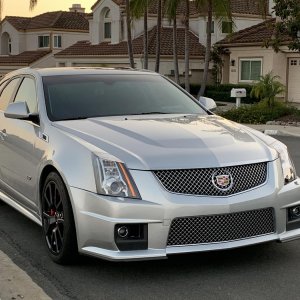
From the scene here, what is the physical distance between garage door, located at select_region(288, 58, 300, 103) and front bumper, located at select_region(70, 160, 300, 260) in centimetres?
2624

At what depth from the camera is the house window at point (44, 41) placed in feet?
173

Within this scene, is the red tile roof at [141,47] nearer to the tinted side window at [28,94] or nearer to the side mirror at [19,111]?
the tinted side window at [28,94]

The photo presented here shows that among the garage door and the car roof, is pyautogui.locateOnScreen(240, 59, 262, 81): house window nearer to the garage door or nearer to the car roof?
the garage door

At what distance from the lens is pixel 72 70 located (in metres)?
6.64

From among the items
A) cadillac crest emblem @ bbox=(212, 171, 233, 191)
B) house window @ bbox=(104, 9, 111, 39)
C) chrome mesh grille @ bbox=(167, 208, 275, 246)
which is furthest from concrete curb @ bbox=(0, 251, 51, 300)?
house window @ bbox=(104, 9, 111, 39)

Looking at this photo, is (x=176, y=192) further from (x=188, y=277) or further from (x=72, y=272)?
(x=72, y=272)

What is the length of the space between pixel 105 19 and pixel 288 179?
1592 inches

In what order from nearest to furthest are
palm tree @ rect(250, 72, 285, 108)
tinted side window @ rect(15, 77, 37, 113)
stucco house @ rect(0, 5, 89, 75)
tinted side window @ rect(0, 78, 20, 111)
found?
tinted side window @ rect(15, 77, 37, 113), tinted side window @ rect(0, 78, 20, 111), palm tree @ rect(250, 72, 285, 108), stucco house @ rect(0, 5, 89, 75)

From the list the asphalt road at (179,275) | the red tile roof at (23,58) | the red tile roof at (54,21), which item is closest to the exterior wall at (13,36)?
the red tile roof at (54,21)

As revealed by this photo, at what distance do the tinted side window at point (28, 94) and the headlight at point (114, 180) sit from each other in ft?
5.53

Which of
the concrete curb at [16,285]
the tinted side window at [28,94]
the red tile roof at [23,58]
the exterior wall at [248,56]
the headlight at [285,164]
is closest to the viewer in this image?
the concrete curb at [16,285]

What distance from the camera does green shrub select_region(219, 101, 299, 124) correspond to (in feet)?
67.8

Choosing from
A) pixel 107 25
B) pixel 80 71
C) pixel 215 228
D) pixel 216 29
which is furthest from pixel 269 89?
pixel 107 25

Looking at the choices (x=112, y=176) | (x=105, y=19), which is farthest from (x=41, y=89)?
(x=105, y=19)
